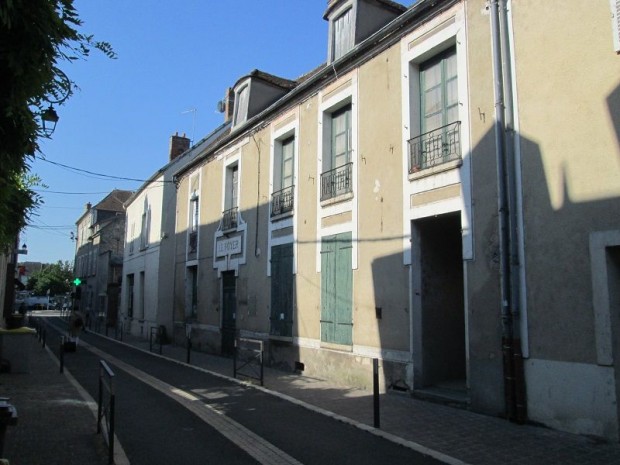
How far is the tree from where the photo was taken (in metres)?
3.44

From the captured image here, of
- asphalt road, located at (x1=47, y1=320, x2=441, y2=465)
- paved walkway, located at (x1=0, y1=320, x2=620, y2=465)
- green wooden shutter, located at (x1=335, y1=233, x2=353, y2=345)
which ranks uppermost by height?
green wooden shutter, located at (x1=335, y1=233, x2=353, y2=345)

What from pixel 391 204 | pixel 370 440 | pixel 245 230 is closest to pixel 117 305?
pixel 245 230

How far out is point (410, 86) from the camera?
931 centimetres

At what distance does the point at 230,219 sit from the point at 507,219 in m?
10.0

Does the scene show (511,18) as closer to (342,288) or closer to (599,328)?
(599,328)

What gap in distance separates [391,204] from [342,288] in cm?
216

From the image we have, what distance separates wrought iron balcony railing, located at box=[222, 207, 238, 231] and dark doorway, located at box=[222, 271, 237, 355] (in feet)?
4.66

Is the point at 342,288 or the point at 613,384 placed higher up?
the point at 342,288

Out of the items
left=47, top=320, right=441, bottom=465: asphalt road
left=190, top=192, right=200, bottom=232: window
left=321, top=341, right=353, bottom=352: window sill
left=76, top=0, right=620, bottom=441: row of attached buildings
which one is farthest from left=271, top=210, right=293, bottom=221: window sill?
left=190, top=192, right=200, bottom=232: window

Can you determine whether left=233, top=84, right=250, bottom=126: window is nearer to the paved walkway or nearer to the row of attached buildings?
the row of attached buildings

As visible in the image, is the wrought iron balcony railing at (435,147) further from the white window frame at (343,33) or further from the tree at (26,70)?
the tree at (26,70)

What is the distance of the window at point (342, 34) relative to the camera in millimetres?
11242

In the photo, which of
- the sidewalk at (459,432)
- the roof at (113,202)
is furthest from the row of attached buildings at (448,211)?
the roof at (113,202)

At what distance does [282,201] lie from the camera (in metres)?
13.2
